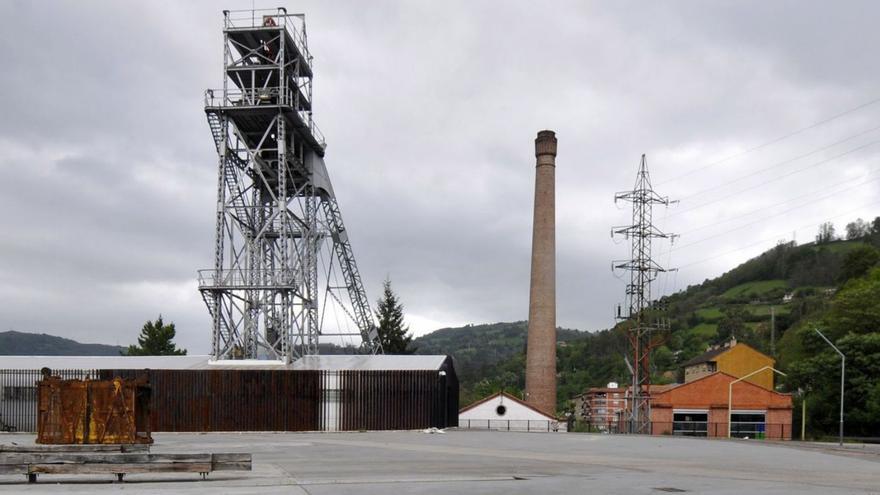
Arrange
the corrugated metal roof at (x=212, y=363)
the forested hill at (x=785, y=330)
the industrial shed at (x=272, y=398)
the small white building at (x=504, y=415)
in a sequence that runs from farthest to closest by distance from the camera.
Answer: the forested hill at (x=785, y=330), the small white building at (x=504, y=415), the corrugated metal roof at (x=212, y=363), the industrial shed at (x=272, y=398)

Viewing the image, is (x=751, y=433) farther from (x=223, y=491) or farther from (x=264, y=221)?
(x=223, y=491)

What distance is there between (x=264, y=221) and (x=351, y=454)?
3268 centimetres

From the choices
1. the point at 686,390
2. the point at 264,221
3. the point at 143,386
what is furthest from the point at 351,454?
the point at 686,390

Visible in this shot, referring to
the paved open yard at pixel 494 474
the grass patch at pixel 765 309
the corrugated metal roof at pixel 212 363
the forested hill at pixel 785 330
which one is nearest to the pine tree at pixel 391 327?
the forested hill at pixel 785 330

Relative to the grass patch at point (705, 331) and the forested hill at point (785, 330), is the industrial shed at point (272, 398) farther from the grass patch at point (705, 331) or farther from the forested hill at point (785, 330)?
the grass patch at point (705, 331)

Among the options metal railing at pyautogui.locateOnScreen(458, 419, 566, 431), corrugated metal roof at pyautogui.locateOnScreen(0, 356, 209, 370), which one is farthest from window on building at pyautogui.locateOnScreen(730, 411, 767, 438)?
corrugated metal roof at pyautogui.locateOnScreen(0, 356, 209, 370)

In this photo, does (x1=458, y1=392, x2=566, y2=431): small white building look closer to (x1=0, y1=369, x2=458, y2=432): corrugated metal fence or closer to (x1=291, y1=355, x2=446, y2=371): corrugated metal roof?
(x1=291, y1=355, x2=446, y2=371): corrugated metal roof

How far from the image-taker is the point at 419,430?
146 ft

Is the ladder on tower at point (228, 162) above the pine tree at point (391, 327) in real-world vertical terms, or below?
above

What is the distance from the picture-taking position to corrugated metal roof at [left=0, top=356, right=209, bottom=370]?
1906 inches

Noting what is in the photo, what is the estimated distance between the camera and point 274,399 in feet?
145

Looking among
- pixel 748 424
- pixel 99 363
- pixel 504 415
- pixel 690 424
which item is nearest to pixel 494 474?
pixel 99 363

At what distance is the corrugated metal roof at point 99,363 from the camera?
48406 mm

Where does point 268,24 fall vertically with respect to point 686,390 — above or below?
above
